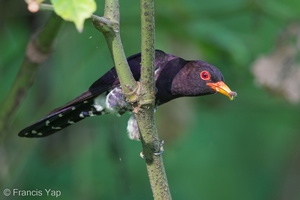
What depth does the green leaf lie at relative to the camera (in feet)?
4.63

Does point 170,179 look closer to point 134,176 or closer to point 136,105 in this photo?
point 134,176

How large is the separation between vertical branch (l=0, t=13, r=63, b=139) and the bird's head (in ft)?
2.22

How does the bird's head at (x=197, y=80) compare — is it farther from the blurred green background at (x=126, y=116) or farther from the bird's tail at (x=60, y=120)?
the blurred green background at (x=126, y=116)

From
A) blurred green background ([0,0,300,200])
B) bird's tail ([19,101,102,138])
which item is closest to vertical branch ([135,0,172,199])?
bird's tail ([19,101,102,138])

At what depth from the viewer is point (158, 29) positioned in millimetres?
4359

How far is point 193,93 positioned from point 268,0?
175 centimetres

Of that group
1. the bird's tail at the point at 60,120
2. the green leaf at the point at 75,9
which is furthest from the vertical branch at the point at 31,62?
the green leaf at the point at 75,9

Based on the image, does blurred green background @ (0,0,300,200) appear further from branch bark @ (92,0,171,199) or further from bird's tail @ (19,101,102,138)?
branch bark @ (92,0,171,199)

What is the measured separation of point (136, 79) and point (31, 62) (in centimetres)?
56

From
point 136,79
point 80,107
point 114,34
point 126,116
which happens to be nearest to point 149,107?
point 114,34

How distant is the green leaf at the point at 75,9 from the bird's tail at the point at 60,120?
1.61m

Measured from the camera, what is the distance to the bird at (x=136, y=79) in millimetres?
2904

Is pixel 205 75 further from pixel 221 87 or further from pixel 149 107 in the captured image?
pixel 149 107

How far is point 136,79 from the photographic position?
305cm
